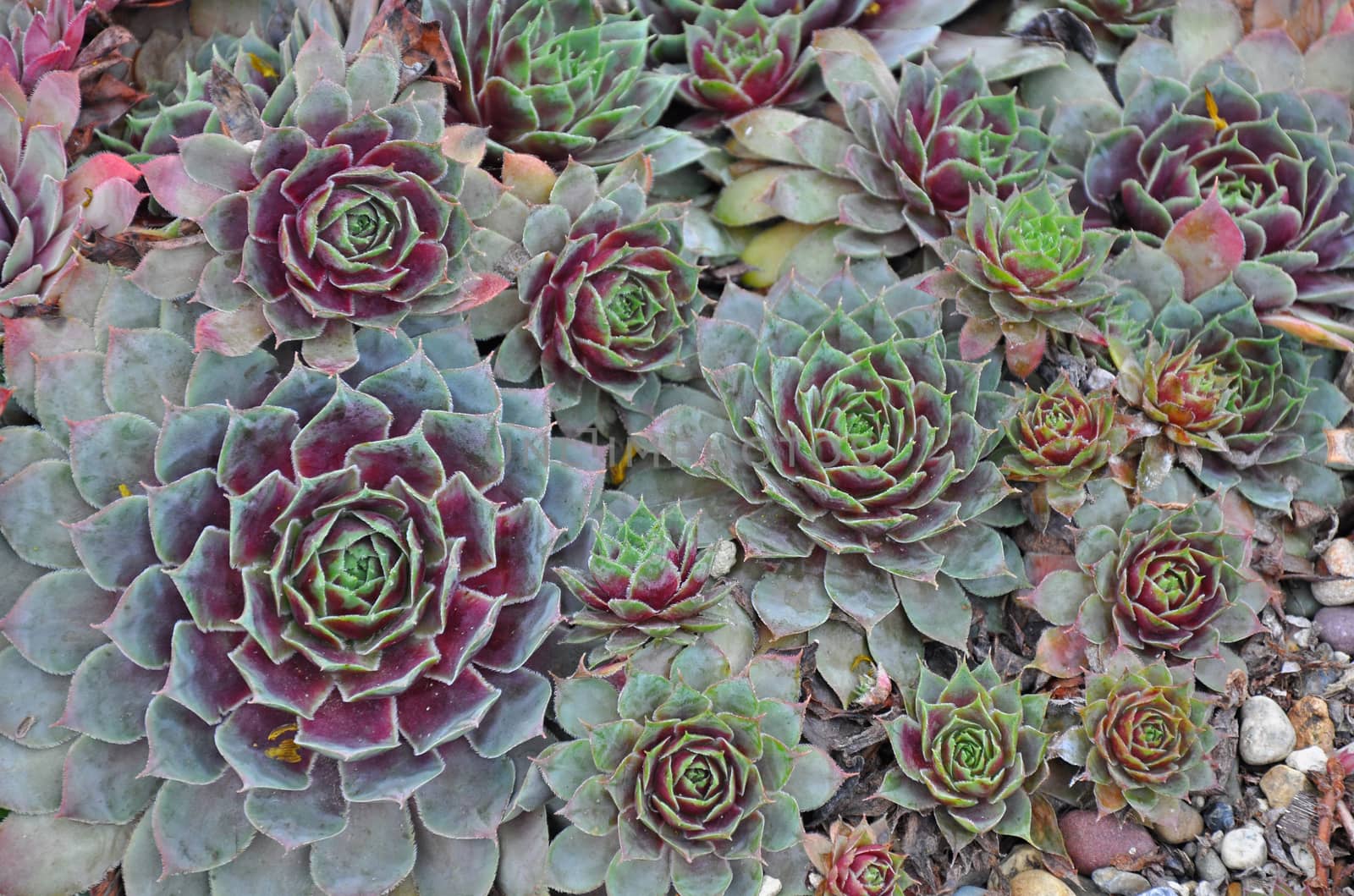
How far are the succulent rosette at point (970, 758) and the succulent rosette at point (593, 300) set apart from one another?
1.11 metres

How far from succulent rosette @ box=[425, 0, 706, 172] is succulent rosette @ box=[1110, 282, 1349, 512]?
4.83 feet

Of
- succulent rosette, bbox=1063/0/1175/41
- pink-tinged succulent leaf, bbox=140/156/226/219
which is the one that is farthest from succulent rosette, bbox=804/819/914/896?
succulent rosette, bbox=1063/0/1175/41

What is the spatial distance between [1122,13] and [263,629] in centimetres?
325

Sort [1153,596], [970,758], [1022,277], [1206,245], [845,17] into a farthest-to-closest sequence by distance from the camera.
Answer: [845,17] → [1206,245] → [1022,277] → [1153,596] → [970,758]

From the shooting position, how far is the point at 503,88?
3.05 meters

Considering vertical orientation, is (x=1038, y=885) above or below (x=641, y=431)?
below

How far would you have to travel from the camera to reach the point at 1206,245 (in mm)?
3199

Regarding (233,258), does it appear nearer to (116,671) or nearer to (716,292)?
(116,671)

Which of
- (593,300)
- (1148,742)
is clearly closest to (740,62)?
(593,300)

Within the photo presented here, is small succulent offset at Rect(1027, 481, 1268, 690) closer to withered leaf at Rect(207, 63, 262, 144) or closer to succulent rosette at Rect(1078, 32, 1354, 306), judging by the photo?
succulent rosette at Rect(1078, 32, 1354, 306)

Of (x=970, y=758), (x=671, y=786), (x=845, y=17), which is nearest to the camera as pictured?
(x=671, y=786)

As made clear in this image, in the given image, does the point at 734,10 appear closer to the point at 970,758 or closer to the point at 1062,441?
the point at 1062,441

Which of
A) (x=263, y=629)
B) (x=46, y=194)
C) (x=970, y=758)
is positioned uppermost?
(x=46, y=194)

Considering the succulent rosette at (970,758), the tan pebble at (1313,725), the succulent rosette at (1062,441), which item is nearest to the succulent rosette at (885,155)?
the succulent rosette at (1062,441)
